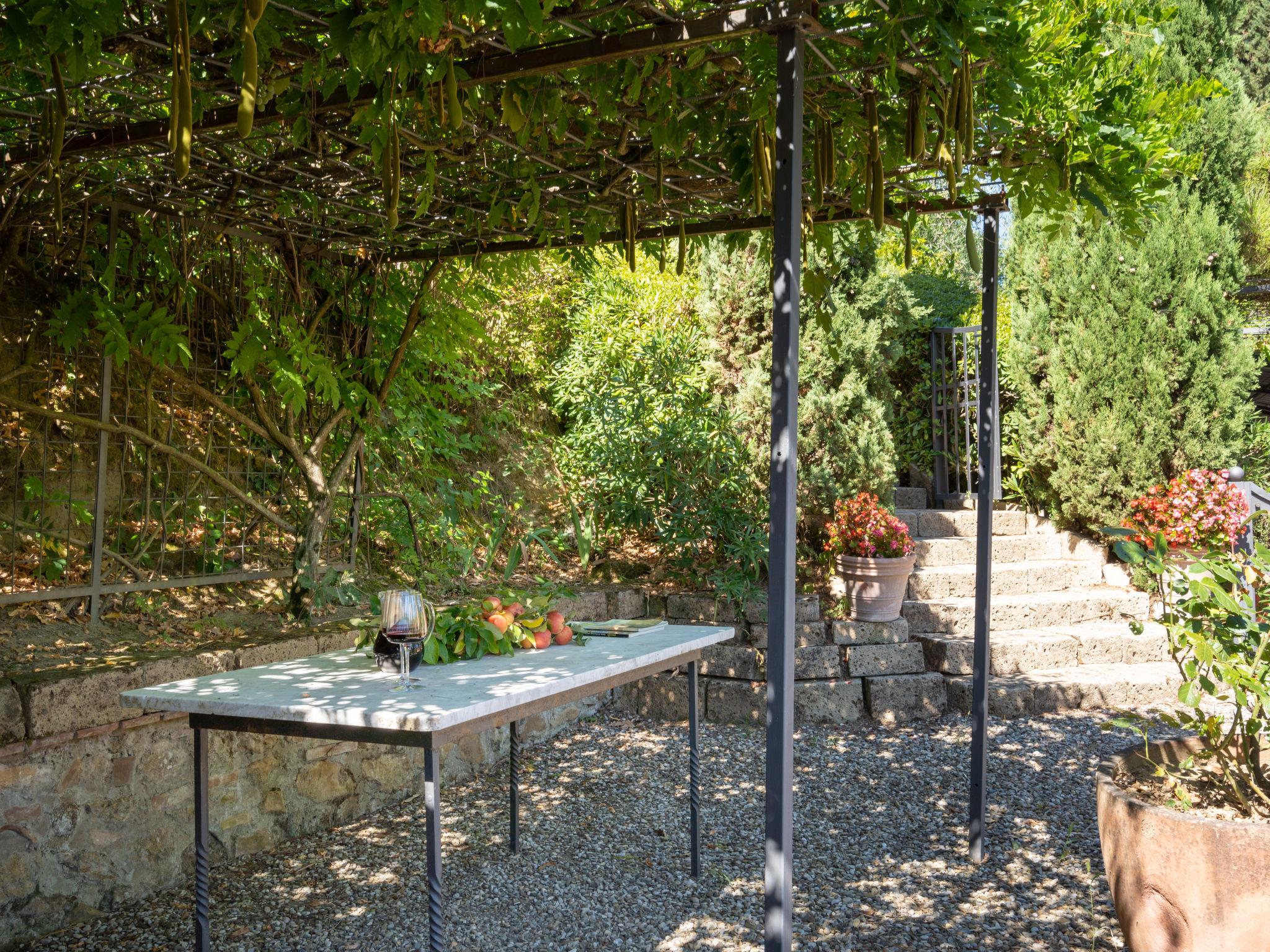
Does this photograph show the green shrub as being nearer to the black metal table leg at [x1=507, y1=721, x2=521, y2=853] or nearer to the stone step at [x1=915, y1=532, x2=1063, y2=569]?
the stone step at [x1=915, y1=532, x2=1063, y2=569]

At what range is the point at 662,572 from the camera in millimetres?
6586

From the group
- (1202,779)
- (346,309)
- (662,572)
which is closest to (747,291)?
(662,572)

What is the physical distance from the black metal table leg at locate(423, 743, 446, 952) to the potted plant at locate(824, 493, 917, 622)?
4.12 meters

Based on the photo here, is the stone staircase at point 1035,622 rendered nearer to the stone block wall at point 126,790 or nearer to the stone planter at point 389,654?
the stone block wall at point 126,790

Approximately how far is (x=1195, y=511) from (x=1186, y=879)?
16.2 feet

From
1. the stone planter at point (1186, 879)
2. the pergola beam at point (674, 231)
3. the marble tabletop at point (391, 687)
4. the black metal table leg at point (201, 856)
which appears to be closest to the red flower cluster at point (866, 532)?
the pergola beam at point (674, 231)

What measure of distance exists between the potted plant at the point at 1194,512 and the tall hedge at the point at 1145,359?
0.24 metres

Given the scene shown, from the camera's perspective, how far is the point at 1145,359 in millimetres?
7195

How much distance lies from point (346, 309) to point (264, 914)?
2.58 meters

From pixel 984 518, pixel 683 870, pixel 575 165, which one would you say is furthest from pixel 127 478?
pixel 984 518

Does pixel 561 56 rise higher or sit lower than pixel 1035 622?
higher

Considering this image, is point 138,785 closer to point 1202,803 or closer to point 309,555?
point 309,555

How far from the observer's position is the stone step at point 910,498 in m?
8.56

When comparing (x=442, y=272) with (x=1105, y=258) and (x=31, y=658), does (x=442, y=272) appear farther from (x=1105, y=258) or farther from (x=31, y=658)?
(x=1105, y=258)
